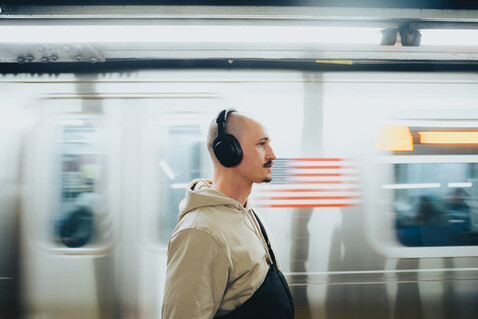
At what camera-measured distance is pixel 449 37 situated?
6.66ft

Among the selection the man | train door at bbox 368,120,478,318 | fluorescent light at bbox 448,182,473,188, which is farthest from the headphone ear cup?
fluorescent light at bbox 448,182,473,188

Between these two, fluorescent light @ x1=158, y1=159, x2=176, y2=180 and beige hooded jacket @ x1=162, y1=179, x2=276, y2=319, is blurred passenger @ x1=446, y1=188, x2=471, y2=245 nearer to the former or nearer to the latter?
beige hooded jacket @ x1=162, y1=179, x2=276, y2=319

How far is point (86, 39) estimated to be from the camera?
6.29 feet

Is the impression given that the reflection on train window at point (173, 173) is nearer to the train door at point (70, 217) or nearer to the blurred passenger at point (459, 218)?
the train door at point (70, 217)

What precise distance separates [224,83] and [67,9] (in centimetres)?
109

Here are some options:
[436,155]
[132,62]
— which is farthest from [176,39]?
[436,155]

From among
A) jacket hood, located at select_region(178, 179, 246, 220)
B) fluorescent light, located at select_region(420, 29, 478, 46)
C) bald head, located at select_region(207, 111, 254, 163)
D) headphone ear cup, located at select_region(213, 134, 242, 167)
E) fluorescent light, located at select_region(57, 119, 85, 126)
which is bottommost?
jacket hood, located at select_region(178, 179, 246, 220)

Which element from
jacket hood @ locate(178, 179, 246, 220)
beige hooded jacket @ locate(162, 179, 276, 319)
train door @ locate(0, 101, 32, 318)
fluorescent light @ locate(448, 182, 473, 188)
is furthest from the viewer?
fluorescent light @ locate(448, 182, 473, 188)

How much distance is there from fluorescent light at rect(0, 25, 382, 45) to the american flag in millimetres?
855

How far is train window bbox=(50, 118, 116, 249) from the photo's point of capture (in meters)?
2.38

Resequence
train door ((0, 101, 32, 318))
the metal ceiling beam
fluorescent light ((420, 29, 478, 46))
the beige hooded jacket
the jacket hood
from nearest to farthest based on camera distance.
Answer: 1. the beige hooded jacket
2. the jacket hood
3. the metal ceiling beam
4. fluorescent light ((420, 29, 478, 46))
5. train door ((0, 101, 32, 318))

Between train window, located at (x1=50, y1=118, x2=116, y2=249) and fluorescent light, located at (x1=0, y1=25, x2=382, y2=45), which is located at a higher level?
fluorescent light, located at (x1=0, y1=25, x2=382, y2=45)

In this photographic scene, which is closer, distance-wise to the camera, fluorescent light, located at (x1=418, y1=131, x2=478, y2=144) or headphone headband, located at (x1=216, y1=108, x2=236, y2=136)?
headphone headband, located at (x1=216, y1=108, x2=236, y2=136)

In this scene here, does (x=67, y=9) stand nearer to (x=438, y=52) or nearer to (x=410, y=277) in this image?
(x=438, y=52)
